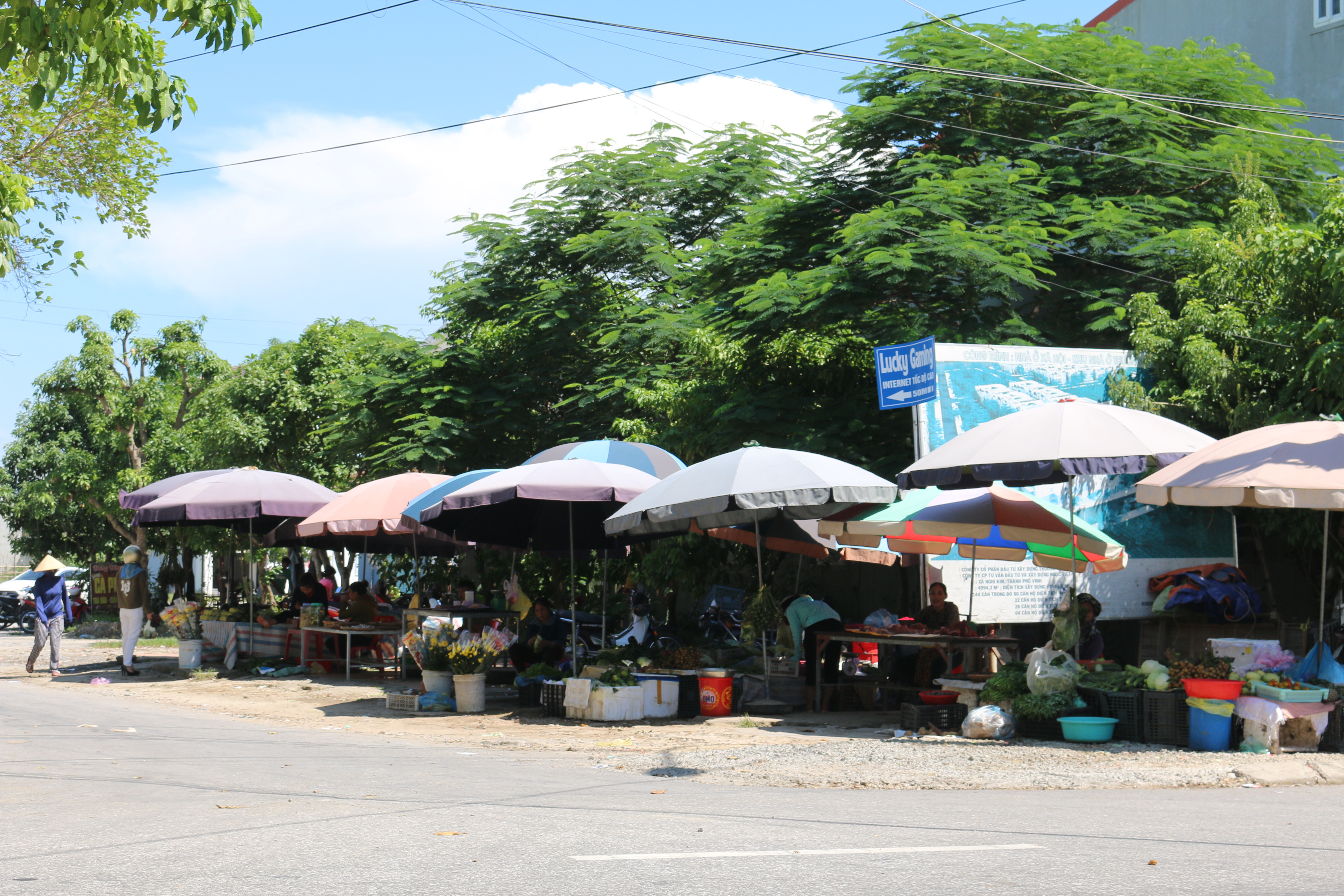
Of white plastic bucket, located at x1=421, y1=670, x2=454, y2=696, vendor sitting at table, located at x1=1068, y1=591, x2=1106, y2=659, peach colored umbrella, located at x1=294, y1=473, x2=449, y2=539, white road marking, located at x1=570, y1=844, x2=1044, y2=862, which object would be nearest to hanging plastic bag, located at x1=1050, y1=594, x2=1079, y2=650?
vendor sitting at table, located at x1=1068, y1=591, x2=1106, y2=659

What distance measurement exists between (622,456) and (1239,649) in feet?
25.5

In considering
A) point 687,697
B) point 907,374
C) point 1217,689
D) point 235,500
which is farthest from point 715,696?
point 235,500

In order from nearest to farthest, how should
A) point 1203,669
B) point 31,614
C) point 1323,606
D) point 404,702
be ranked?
point 1203,669 < point 1323,606 < point 404,702 < point 31,614

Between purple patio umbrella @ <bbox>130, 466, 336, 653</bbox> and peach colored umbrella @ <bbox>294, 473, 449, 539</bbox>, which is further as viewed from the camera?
purple patio umbrella @ <bbox>130, 466, 336, 653</bbox>

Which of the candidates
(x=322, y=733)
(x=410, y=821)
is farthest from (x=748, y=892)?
(x=322, y=733)

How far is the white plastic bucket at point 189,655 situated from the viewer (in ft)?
60.7

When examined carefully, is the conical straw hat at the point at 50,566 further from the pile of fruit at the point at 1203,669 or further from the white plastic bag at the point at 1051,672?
the pile of fruit at the point at 1203,669

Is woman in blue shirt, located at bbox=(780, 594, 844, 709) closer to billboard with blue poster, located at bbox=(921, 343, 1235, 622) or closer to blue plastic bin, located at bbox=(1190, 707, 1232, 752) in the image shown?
billboard with blue poster, located at bbox=(921, 343, 1235, 622)

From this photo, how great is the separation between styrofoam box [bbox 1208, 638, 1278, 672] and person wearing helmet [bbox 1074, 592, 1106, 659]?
1.77 metres

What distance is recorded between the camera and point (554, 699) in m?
13.3

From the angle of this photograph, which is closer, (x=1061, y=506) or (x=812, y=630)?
(x=812, y=630)

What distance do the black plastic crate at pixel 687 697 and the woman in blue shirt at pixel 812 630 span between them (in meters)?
1.44

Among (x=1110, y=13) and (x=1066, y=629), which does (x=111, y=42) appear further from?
(x=1110, y=13)

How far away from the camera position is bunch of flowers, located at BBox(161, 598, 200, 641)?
1881 centimetres
